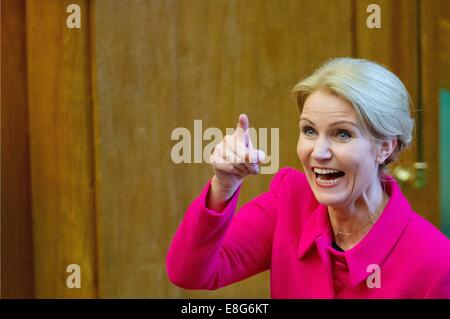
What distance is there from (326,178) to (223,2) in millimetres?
905

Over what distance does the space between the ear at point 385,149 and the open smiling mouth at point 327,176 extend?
95 mm

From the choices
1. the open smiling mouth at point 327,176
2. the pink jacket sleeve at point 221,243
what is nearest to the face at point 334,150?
the open smiling mouth at point 327,176

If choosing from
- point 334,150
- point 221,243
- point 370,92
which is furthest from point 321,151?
point 221,243

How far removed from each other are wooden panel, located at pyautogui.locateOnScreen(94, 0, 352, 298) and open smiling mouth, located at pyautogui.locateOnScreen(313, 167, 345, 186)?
0.79 metres

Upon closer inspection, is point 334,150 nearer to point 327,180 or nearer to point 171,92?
point 327,180

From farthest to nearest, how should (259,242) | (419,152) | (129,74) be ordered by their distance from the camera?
(419,152)
(129,74)
(259,242)

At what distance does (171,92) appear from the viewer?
7.78ft

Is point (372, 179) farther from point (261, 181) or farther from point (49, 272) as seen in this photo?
point (49, 272)

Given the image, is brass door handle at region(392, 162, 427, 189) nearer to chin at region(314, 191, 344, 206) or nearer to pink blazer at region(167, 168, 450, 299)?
pink blazer at region(167, 168, 450, 299)

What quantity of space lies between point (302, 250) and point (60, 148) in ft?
2.92

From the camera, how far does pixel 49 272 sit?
2.37 m

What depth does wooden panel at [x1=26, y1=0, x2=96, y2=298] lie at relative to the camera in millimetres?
2287
